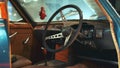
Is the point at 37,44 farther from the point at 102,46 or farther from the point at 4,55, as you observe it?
the point at 4,55

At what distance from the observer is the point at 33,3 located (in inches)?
171

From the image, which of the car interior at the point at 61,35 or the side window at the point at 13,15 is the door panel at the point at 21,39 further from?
the side window at the point at 13,15

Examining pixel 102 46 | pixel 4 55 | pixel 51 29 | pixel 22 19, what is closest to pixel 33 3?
pixel 22 19

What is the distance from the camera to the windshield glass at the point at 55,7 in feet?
12.8

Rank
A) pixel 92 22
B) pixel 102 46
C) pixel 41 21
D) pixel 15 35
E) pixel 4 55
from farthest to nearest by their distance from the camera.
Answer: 1. pixel 41 21
2. pixel 15 35
3. pixel 92 22
4. pixel 102 46
5. pixel 4 55

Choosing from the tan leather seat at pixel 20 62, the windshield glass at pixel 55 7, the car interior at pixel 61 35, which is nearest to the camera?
the car interior at pixel 61 35

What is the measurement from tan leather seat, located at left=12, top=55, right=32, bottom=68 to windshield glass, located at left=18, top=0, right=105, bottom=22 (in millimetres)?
683

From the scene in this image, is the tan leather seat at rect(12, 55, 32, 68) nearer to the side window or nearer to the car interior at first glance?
the car interior

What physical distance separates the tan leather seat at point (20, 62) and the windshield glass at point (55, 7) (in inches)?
26.9

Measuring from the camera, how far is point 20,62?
3811 mm

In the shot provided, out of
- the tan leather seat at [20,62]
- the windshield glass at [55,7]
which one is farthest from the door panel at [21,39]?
the windshield glass at [55,7]

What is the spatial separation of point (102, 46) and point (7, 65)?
1.27 meters

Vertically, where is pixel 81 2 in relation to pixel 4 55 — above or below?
above

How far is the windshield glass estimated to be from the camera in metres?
3.91
